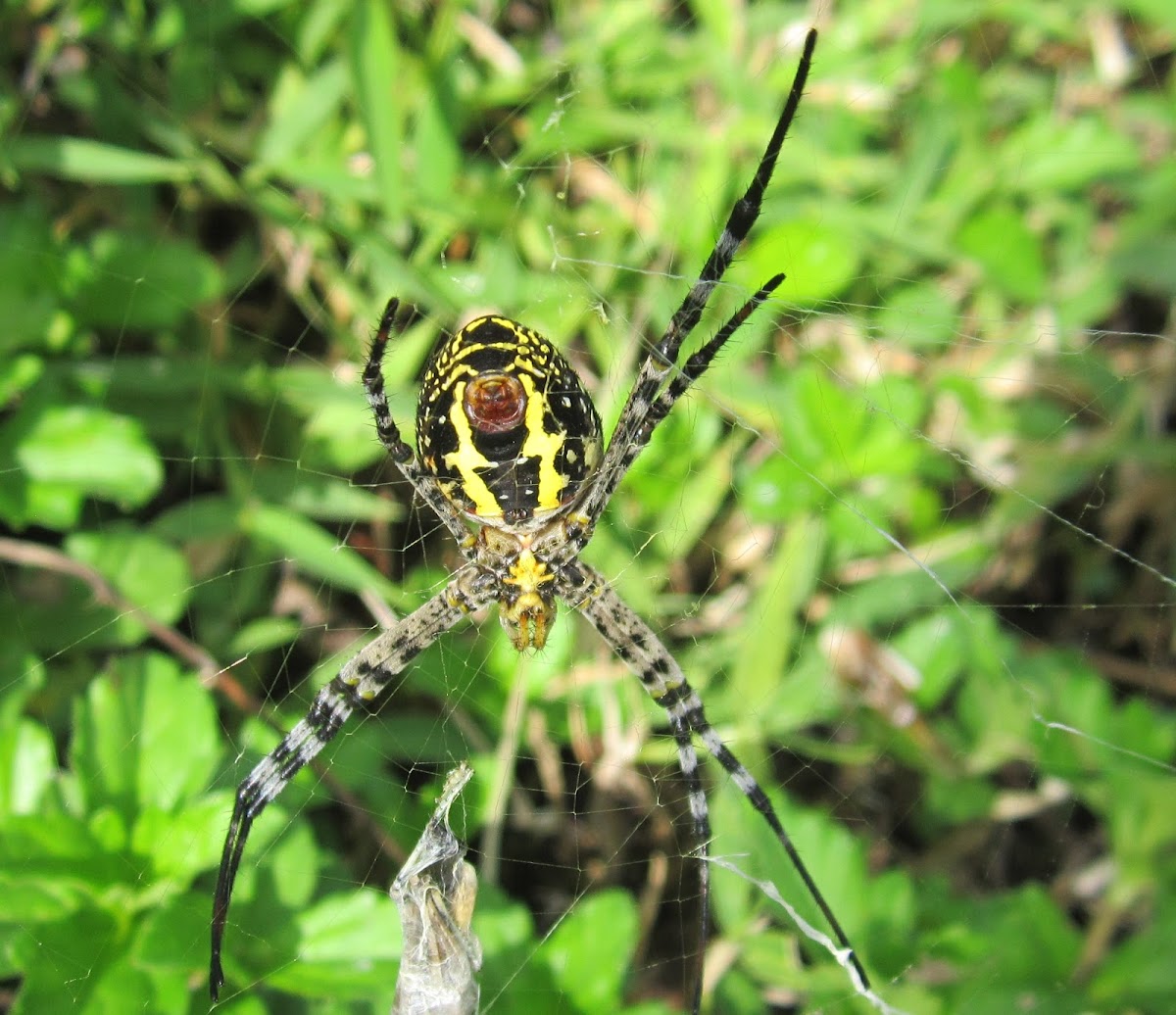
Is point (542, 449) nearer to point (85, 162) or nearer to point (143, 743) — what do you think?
point (143, 743)

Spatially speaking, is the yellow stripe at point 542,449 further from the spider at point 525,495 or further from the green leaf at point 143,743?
the green leaf at point 143,743

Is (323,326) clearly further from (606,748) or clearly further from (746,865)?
(746,865)

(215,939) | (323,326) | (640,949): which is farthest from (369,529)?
(640,949)

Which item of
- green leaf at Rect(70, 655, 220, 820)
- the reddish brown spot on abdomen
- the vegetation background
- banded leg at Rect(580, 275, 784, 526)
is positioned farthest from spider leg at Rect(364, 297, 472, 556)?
green leaf at Rect(70, 655, 220, 820)

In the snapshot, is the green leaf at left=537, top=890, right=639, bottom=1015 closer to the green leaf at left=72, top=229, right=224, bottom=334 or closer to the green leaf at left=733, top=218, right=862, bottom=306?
the green leaf at left=733, top=218, right=862, bottom=306

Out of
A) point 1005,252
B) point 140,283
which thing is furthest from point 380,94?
point 1005,252

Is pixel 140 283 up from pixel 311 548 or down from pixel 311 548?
up
